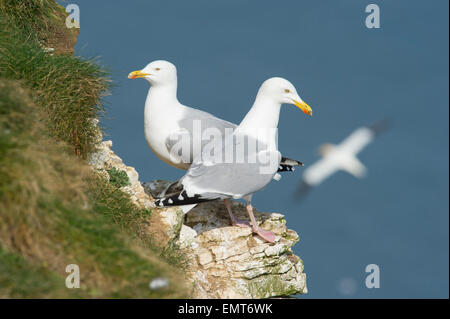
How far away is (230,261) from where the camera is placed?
9.53 meters

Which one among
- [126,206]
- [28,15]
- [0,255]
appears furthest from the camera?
[28,15]

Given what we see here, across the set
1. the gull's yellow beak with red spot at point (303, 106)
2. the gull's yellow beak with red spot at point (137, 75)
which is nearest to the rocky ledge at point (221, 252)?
the gull's yellow beak with red spot at point (137, 75)

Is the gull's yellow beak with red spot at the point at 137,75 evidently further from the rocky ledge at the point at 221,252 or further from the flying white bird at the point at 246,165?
the flying white bird at the point at 246,165

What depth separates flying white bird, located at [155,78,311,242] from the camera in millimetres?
8930

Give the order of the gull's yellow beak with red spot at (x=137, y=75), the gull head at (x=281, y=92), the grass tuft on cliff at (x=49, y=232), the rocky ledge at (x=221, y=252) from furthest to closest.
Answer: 1. the gull's yellow beak with red spot at (x=137, y=75)
2. the gull head at (x=281, y=92)
3. the rocky ledge at (x=221, y=252)
4. the grass tuft on cliff at (x=49, y=232)

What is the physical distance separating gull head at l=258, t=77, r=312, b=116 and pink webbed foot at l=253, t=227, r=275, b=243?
70.9 inches

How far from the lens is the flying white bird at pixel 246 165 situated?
893cm

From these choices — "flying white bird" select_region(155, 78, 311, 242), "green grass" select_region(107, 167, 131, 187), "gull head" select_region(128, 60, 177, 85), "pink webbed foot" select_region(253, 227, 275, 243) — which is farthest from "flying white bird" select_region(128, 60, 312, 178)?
"pink webbed foot" select_region(253, 227, 275, 243)

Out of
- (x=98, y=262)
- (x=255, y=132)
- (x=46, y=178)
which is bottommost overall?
(x=98, y=262)

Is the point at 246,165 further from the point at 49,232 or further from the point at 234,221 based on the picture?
the point at 49,232
